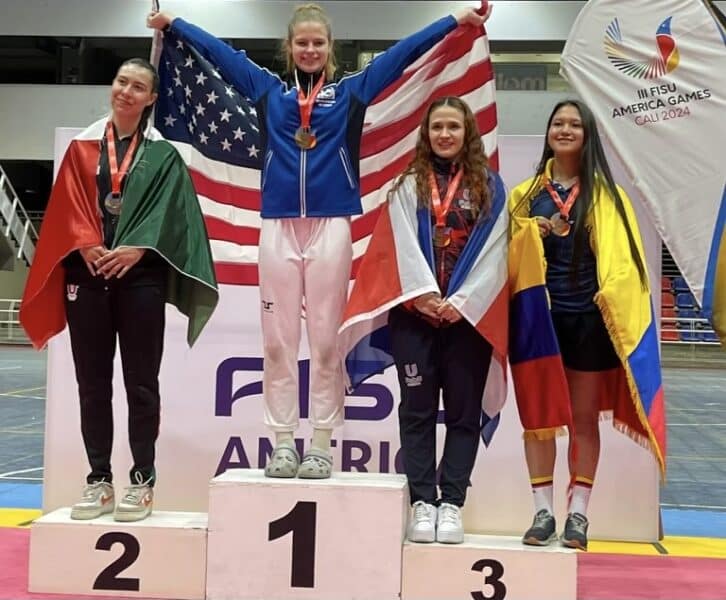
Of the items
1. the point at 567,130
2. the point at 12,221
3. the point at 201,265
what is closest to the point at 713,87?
the point at 567,130

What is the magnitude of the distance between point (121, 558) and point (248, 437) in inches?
48.2

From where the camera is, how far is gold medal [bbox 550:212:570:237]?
271 centimetres

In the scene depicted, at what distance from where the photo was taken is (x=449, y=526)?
8.14 feet

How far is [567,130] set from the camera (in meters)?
2.77

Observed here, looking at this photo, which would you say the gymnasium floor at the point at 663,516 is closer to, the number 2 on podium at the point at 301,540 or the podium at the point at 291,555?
the podium at the point at 291,555

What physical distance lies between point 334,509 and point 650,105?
2.28 metres

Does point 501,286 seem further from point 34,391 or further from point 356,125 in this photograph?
point 34,391

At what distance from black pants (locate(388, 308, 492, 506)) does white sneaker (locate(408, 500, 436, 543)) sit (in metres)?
0.03

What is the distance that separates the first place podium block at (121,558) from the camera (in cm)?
255

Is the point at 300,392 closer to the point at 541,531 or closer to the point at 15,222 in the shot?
the point at 541,531

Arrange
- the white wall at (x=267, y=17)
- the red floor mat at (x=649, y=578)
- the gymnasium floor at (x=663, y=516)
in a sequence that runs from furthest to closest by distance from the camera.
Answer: the white wall at (x=267, y=17)
the gymnasium floor at (x=663, y=516)
the red floor mat at (x=649, y=578)

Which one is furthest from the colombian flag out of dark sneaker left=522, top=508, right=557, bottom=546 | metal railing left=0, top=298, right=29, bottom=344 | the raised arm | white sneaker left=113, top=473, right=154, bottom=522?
metal railing left=0, top=298, right=29, bottom=344

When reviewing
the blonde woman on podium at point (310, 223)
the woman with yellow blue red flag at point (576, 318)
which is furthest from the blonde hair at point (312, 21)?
the woman with yellow blue red flag at point (576, 318)

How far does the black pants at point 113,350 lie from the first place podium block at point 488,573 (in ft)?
3.04
